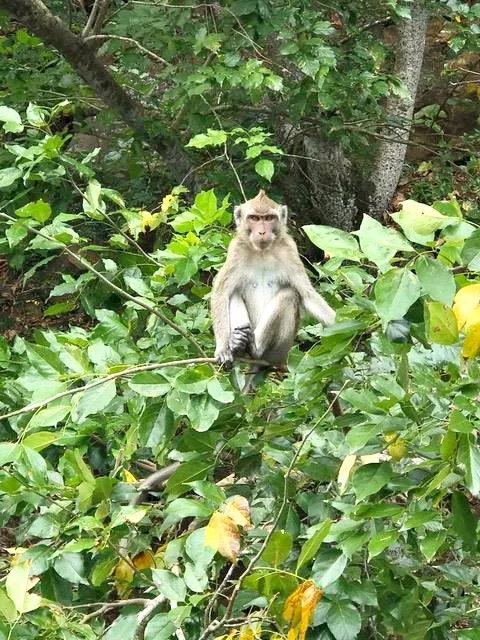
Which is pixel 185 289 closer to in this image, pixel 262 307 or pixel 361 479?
pixel 262 307

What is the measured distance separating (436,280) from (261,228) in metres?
3.84

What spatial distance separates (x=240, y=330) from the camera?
5.66 metres

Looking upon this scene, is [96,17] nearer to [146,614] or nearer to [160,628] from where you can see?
[146,614]

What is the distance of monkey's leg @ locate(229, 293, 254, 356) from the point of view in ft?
18.3

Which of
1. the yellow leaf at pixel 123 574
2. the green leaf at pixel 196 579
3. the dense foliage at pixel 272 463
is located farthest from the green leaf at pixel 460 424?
the yellow leaf at pixel 123 574

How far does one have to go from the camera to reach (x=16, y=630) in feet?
10.7

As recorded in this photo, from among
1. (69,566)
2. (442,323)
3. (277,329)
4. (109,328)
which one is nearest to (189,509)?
(69,566)

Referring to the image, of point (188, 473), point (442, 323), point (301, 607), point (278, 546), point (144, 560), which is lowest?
point (144, 560)

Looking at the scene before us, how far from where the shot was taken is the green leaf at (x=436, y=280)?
2312mm

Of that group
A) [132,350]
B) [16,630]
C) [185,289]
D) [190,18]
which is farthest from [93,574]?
[190,18]

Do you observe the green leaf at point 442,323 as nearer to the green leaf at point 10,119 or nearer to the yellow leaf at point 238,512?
the yellow leaf at point 238,512

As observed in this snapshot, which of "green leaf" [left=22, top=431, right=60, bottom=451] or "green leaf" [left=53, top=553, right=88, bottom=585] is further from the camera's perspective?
"green leaf" [left=53, top=553, right=88, bottom=585]

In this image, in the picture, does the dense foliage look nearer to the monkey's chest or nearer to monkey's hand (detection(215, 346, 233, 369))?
monkey's hand (detection(215, 346, 233, 369))

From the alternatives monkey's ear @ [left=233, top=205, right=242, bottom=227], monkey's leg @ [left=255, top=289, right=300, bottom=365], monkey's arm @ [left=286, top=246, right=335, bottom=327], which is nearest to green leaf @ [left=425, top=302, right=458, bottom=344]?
monkey's arm @ [left=286, top=246, right=335, bottom=327]
